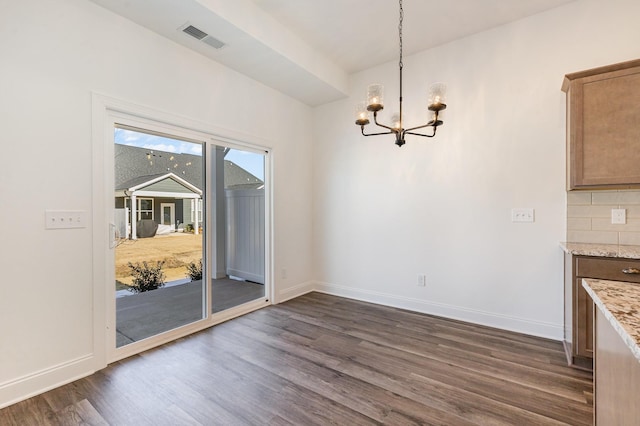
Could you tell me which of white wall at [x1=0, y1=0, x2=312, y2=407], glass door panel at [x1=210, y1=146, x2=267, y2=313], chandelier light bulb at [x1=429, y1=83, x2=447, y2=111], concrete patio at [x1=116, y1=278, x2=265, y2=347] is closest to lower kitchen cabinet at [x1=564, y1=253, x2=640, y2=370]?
chandelier light bulb at [x1=429, y1=83, x2=447, y2=111]

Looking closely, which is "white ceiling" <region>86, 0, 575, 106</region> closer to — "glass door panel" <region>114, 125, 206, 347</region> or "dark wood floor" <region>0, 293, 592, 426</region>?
"glass door panel" <region>114, 125, 206, 347</region>

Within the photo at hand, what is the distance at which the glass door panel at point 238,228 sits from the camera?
3.82 metres

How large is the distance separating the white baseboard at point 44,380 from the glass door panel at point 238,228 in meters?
1.39

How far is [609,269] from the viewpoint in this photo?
7.18 feet

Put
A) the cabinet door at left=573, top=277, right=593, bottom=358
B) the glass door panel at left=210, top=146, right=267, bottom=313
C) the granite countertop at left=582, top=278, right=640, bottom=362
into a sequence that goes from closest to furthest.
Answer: the granite countertop at left=582, top=278, right=640, bottom=362
the cabinet door at left=573, top=277, right=593, bottom=358
the glass door panel at left=210, top=146, right=267, bottom=313

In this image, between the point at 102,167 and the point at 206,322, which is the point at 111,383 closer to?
the point at 206,322

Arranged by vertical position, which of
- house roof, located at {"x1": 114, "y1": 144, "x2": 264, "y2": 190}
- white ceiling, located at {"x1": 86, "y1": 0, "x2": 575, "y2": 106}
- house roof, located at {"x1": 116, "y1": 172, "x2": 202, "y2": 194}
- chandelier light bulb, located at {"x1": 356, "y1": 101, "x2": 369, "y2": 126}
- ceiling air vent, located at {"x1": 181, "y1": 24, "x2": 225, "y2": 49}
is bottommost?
house roof, located at {"x1": 116, "y1": 172, "x2": 202, "y2": 194}

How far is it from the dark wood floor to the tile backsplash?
42.5 inches

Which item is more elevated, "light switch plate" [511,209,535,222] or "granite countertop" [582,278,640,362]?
"light switch plate" [511,209,535,222]

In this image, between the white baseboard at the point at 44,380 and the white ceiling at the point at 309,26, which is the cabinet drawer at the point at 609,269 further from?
the white baseboard at the point at 44,380

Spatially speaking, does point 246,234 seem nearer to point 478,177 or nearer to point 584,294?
point 478,177

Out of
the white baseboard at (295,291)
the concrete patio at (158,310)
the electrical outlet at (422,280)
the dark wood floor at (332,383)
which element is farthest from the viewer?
the white baseboard at (295,291)

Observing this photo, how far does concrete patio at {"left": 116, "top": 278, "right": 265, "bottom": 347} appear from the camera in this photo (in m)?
2.76

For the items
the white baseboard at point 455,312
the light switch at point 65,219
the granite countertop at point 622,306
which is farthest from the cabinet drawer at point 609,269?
the light switch at point 65,219
